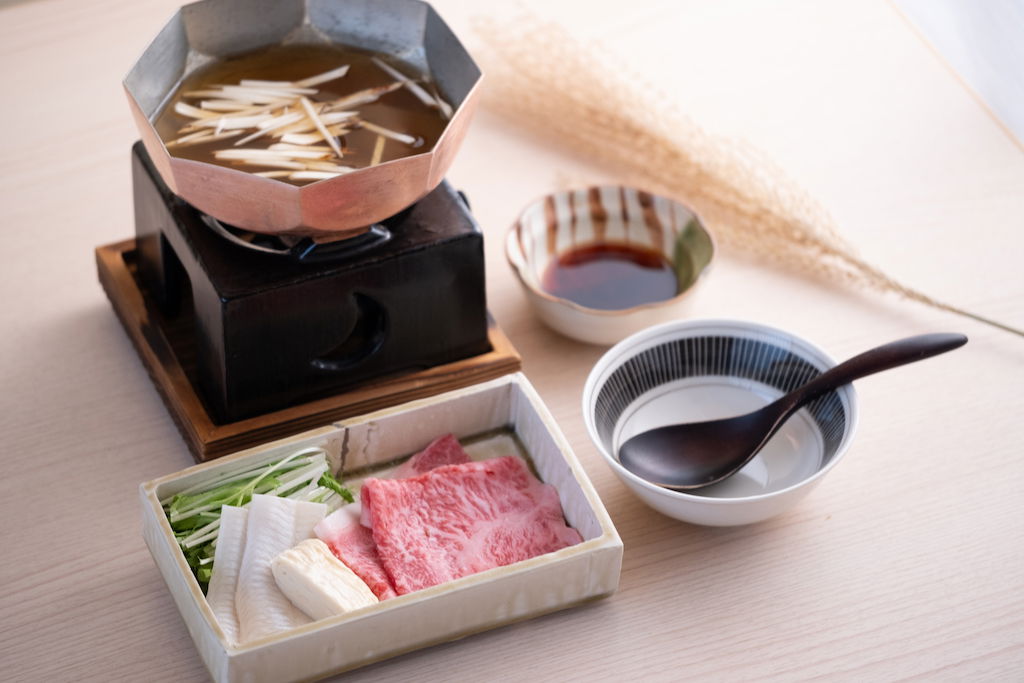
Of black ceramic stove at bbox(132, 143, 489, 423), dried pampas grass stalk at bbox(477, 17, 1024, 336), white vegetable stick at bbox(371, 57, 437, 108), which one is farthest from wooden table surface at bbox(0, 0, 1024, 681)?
white vegetable stick at bbox(371, 57, 437, 108)

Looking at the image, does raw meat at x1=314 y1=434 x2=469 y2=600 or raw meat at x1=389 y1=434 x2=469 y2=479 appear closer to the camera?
raw meat at x1=314 y1=434 x2=469 y2=600

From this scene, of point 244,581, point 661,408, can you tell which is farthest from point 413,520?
point 661,408

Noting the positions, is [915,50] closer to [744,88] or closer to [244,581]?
[744,88]

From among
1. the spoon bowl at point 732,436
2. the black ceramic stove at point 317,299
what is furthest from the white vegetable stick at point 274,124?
the spoon bowl at point 732,436

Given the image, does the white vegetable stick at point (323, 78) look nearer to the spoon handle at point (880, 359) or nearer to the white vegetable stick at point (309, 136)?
the white vegetable stick at point (309, 136)

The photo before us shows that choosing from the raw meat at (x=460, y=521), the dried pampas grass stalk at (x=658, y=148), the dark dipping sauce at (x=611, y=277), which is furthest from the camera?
the dried pampas grass stalk at (x=658, y=148)

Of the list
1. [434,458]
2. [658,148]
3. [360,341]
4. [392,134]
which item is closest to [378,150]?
[392,134]

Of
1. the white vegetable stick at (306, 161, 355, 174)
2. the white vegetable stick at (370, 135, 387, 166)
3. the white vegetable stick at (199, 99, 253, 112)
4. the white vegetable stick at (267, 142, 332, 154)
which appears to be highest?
the white vegetable stick at (199, 99, 253, 112)

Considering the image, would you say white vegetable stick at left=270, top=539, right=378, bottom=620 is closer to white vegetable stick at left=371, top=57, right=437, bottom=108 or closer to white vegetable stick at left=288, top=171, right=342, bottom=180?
white vegetable stick at left=288, top=171, right=342, bottom=180
